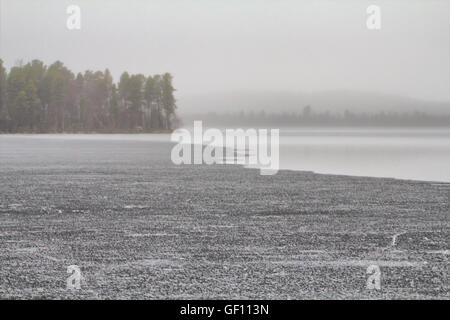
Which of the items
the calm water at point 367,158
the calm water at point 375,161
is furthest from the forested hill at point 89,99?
the calm water at point 375,161

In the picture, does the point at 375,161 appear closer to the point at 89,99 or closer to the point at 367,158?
the point at 367,158

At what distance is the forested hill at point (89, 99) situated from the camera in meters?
130

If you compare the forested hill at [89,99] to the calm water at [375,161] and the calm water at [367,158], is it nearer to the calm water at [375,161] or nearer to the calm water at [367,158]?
the calm water at [367,158]

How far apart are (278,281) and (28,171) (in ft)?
54.4

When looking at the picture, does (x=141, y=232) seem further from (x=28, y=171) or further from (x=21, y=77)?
(x=21, y=77)

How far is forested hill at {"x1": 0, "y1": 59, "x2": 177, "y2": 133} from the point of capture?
12988 centimetres

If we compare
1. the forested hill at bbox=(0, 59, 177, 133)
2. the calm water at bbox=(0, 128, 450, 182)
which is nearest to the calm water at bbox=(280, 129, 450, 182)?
the calm water at bbox=(0, 128, 450, 182)

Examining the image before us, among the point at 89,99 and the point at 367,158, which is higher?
the point at 89,99

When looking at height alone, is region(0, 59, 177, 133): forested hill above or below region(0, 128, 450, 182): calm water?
above

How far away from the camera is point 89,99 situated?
143 meters

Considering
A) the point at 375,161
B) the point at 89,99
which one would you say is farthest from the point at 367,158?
the point at 89,99

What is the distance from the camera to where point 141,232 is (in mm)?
8828

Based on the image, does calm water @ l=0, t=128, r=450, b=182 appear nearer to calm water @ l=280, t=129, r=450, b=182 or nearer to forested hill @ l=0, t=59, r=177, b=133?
calm water @ l=280, t=129, r=450, b=182

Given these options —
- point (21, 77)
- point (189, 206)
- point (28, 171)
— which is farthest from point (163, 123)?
point (189, 206)
